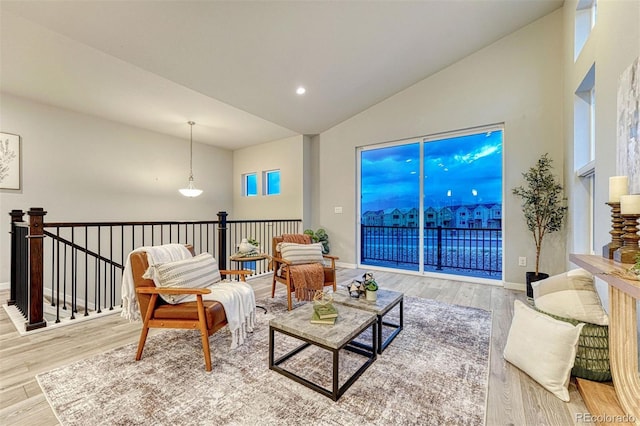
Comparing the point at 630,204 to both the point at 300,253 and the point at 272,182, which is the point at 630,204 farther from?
the point at 272,182

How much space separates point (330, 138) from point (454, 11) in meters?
3.12

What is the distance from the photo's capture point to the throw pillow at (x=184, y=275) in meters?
2.15

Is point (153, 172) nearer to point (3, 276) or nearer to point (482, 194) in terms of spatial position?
point (3, 276)

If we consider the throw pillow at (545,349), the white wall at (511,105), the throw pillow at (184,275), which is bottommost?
the throw pillow at (545,349)

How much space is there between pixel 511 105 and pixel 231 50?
13.3 feet

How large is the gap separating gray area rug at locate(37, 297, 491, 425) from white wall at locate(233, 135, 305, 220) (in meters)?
4.19

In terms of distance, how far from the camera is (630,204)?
1514 millimetres

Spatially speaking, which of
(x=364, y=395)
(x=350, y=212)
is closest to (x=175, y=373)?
(x=364, y=395)

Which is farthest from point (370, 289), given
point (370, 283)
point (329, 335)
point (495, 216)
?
point (495, 216)

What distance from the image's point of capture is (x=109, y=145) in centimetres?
530

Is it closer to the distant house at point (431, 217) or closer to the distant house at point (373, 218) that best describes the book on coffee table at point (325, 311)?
the distant house at point (431, 217)

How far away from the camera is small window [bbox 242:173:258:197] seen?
7.33 meters

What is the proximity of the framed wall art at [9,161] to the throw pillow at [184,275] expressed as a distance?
13.3 feet

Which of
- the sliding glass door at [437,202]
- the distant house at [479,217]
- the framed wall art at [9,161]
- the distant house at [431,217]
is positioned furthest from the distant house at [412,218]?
the framed wall art at [9,161]
